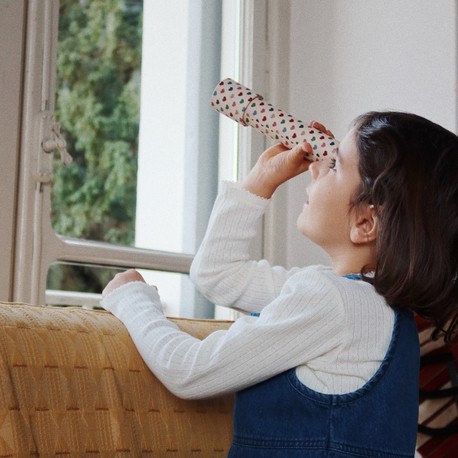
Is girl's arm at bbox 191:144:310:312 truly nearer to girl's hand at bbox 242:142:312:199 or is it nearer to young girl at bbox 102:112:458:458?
girl's hand at bbox 242:142:312:199

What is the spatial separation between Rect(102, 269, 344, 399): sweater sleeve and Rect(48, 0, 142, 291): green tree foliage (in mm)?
758

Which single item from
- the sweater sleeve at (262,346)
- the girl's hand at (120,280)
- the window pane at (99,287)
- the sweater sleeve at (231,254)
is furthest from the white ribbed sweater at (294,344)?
the window pane at (99,287)

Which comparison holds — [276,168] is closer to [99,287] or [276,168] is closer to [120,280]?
[120,280]

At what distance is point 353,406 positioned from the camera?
1060 millimetres

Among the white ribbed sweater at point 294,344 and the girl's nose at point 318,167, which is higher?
the girl's nose at point 318,167

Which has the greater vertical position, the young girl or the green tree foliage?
the green tree foliage

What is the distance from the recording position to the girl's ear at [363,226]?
1.18m

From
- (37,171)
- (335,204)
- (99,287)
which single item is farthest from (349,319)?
(99,287)

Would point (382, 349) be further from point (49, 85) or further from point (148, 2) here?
point (148, 2)

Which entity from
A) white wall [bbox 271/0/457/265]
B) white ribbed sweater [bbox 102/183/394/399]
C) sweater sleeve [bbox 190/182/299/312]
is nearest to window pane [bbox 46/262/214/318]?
white wall [bbox 271/0/457/265]

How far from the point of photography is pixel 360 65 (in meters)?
2.07

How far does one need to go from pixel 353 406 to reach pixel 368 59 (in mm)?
1185

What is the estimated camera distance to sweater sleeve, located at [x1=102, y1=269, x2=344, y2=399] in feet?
3.49

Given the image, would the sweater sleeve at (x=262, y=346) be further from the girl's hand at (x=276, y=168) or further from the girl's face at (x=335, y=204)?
the girl's hand at (x=276, y=168)
